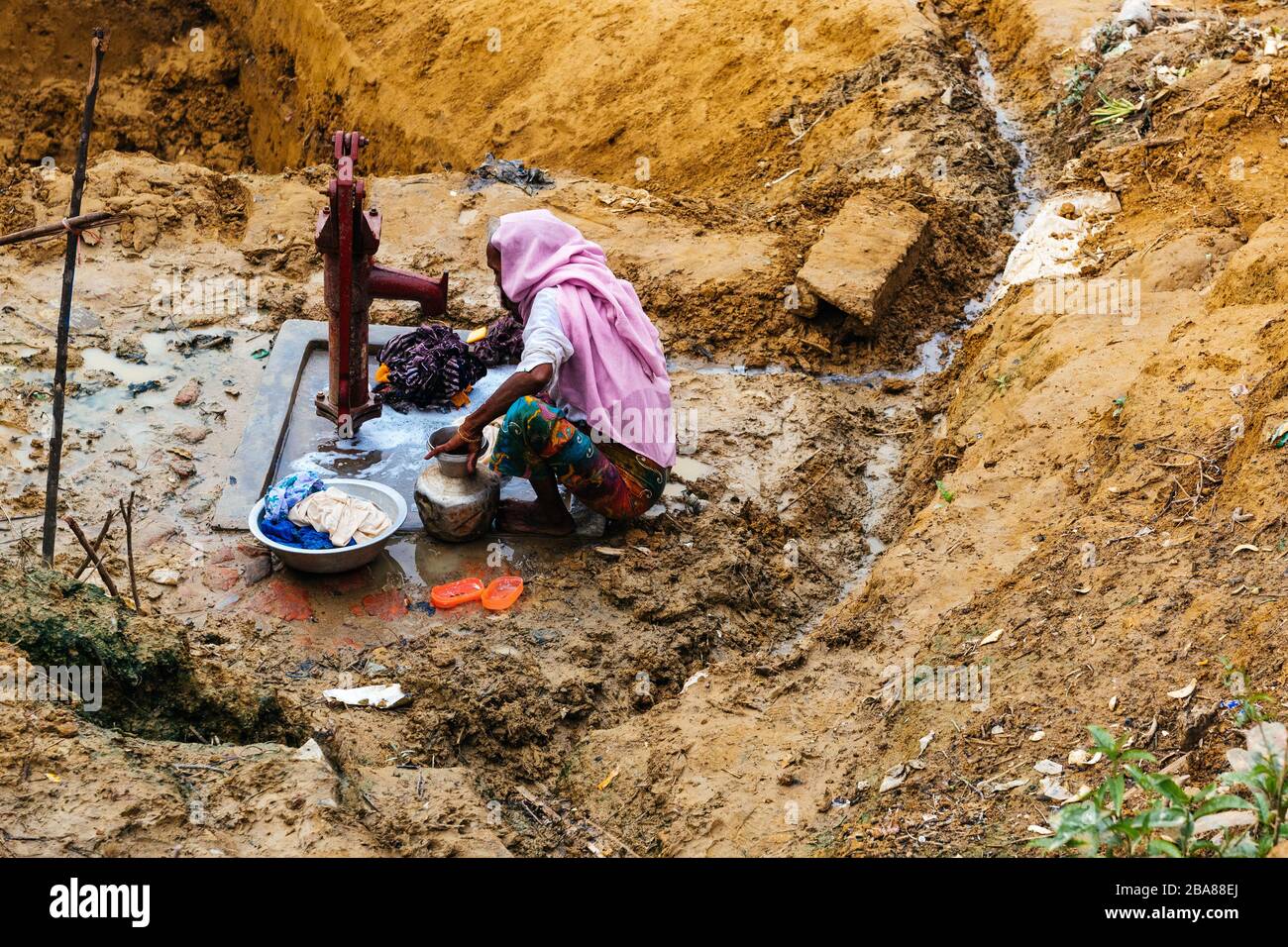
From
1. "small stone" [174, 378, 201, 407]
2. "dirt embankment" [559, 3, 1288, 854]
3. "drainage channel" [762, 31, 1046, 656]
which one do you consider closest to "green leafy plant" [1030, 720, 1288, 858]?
"dirt embankment" [559, 3, 1288, 854]

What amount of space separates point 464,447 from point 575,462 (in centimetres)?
43

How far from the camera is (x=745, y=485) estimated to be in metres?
5.18

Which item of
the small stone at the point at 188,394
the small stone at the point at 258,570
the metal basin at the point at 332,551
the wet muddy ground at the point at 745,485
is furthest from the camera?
the small stone at the point at 188,394

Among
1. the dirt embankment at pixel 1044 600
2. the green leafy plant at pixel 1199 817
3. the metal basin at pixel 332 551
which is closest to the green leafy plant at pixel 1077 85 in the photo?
the dirt embankment at pixel 1044 600

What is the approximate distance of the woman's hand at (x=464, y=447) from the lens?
4.49m

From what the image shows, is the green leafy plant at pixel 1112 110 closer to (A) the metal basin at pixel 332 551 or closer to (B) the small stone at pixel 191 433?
(A) the metal basin at pixel 332 551

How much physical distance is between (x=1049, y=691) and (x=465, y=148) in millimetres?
6714

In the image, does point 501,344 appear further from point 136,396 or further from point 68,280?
point 68,280

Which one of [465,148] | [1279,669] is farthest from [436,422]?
[465,148]

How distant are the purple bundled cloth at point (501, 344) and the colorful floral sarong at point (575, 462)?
106 centimetres

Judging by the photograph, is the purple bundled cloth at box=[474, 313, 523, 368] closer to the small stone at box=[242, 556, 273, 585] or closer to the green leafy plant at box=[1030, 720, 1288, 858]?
the small stone at box=[242, 556, 273, 585]

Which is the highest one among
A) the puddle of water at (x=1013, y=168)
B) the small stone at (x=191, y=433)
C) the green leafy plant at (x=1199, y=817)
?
the puddle of water at (x=1013, y=168)

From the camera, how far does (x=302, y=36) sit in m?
9.93

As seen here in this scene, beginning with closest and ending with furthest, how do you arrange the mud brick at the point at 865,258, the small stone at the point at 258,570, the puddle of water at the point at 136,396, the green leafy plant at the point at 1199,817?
1. the green leafy plant at the point at 1199,817
2. the small stone at the point at 258,570
3. the puddle of water at the point at 136,396
4. the mud brick at the point at 865,258
